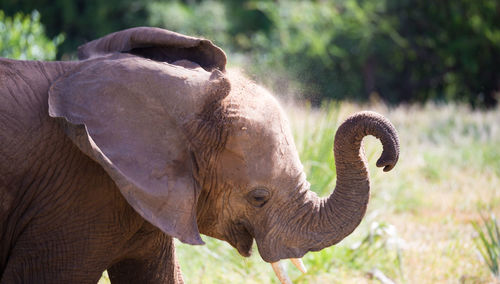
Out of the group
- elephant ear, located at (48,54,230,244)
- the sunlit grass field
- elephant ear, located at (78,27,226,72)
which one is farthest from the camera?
the sunlit grass field

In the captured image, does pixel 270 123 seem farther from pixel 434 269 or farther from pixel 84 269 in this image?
pixel 434 269

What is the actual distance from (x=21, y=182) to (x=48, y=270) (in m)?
0.43

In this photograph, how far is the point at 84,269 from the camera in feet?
11.0

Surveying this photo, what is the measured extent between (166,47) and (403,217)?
5932 mm

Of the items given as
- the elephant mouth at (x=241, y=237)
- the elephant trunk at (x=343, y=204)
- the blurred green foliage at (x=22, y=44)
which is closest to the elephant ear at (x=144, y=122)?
the elephant mouth at (x=241, y=237)

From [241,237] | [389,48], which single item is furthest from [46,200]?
[389,48]

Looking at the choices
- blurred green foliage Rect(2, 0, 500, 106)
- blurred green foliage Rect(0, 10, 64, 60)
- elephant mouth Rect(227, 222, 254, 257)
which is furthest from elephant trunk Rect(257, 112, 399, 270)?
blurred green foliage Rect(2, 0, 500, 106)

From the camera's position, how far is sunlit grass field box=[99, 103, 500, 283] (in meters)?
5.61

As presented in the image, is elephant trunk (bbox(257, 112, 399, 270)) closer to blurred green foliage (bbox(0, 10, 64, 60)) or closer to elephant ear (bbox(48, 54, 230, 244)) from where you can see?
elephant ear (bbox(48, 54, 230, 244))

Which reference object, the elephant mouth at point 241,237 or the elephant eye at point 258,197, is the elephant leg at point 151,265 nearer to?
the elephant mouth at point 241,237

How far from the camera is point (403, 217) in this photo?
895cm

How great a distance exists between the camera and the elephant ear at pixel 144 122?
3.19 metres

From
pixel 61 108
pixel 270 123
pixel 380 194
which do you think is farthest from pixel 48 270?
pixel 380 194

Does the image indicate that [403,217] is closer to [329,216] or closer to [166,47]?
[329,216]
